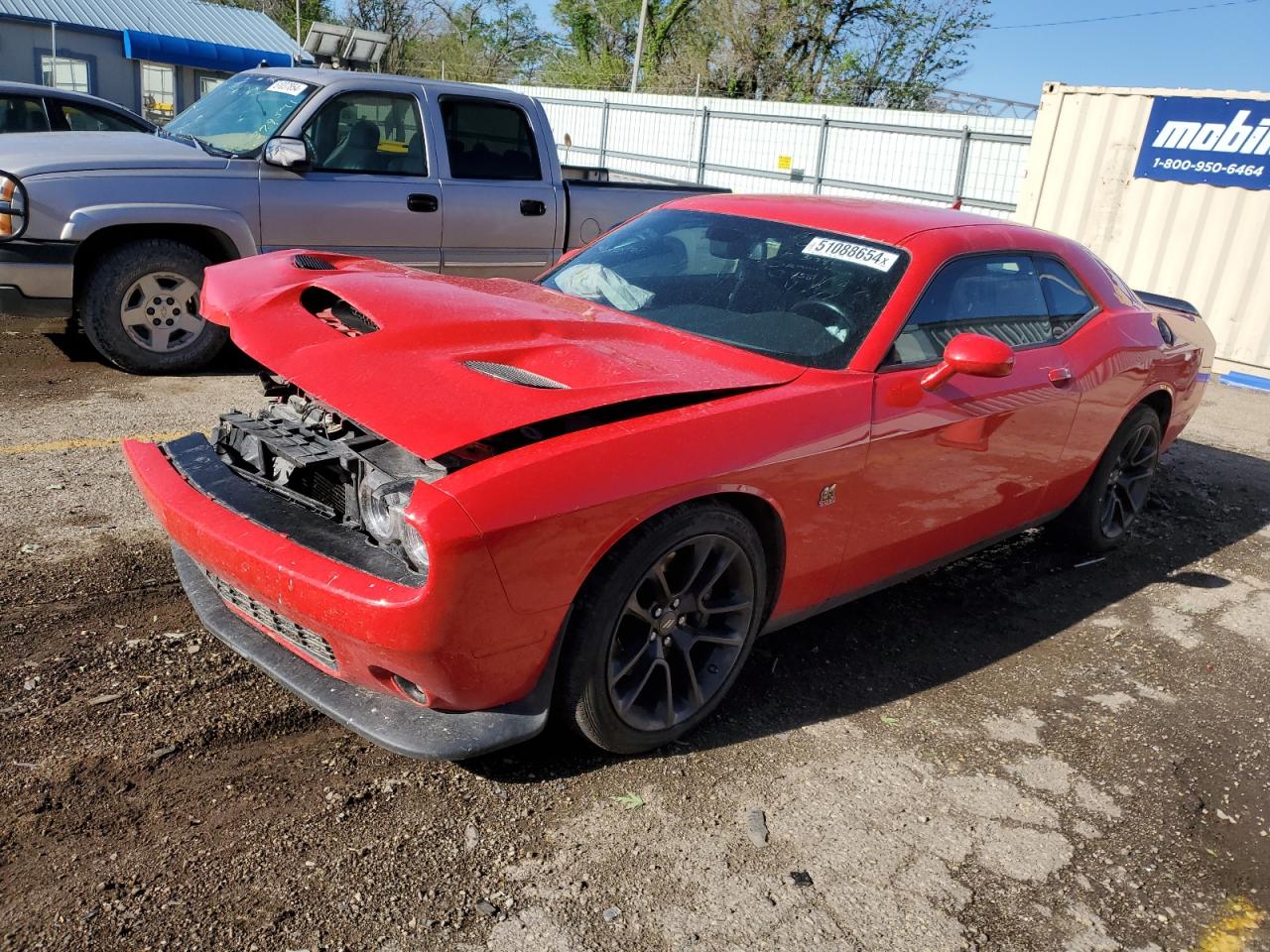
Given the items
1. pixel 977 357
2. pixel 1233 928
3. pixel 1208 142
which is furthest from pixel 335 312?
pixel 1208 142

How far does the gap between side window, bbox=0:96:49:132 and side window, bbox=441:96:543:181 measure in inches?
180

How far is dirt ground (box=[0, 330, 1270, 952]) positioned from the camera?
2.43 metres

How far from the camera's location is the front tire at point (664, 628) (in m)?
2.73

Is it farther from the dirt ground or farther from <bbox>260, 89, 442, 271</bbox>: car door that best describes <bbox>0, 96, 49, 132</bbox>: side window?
the dirt ground

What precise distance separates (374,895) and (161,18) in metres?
33.8

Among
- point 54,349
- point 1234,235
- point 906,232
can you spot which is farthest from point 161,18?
point 906,232

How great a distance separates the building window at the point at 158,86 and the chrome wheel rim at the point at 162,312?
26.0 m

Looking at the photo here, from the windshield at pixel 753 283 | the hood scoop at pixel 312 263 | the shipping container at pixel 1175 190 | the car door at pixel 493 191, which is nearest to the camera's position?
the windshield at pixel 753 283

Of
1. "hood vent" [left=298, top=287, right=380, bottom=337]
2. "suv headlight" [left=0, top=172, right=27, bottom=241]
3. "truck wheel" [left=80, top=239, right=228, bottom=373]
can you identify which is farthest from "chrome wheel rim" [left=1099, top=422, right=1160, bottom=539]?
"suv headlight" [left=0, top=172, right=27, bottom=241]

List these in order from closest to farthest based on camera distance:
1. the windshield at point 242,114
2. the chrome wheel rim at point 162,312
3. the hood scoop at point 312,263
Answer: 1. the hood scoop at point 312,263
2. the chrome wheel rim at point 162,312
3. the windshield at point 242,114

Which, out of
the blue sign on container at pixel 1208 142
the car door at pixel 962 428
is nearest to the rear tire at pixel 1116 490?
the car door at pixel 962 428

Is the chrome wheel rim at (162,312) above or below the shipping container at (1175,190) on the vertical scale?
below

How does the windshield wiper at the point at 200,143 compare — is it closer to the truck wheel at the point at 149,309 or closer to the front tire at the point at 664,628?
the truck wheel at the point at 149,309

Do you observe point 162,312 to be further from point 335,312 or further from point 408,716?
point 408,716
